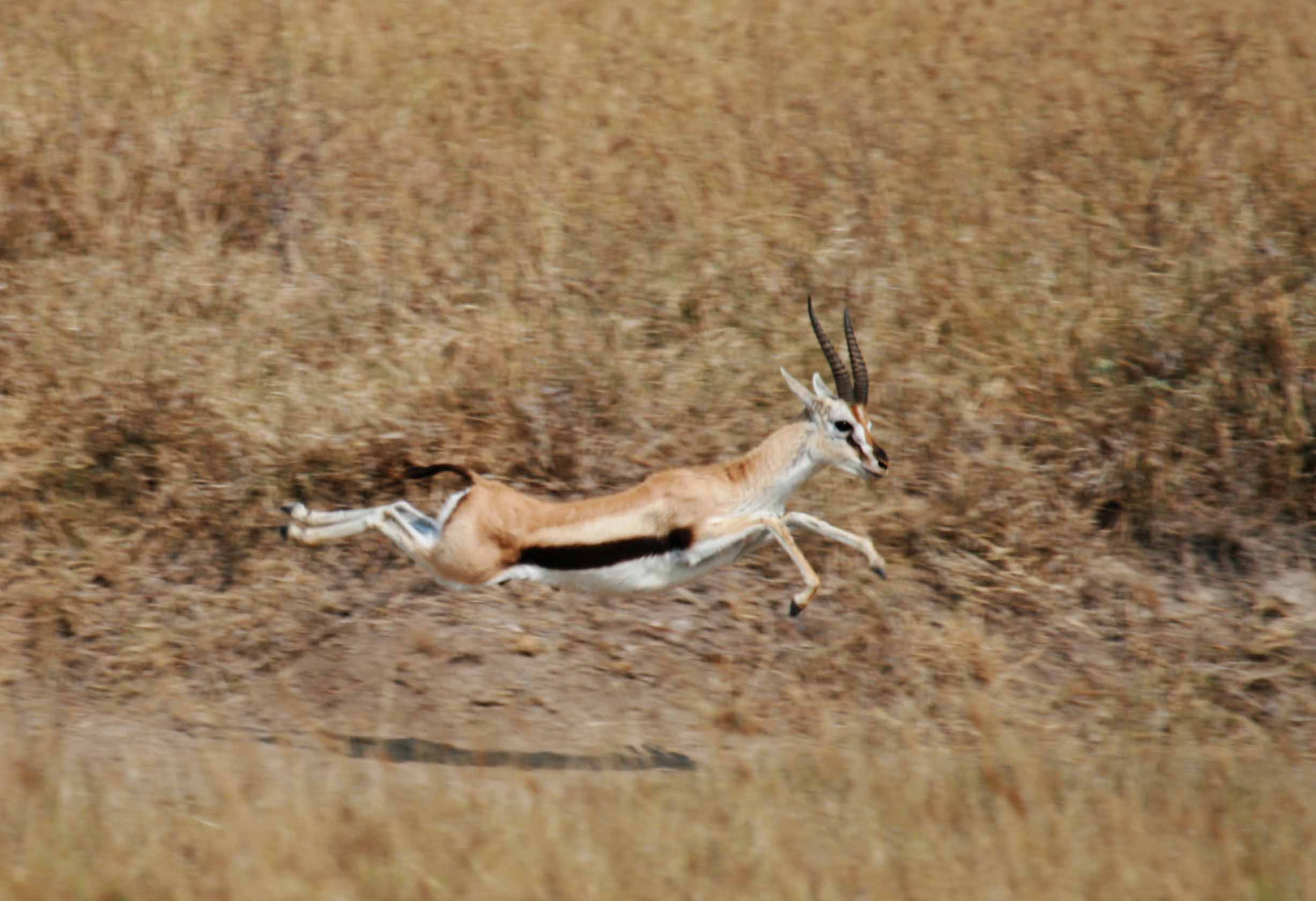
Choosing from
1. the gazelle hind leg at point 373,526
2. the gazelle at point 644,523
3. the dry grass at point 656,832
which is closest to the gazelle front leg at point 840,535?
the gazelle at point 644,523

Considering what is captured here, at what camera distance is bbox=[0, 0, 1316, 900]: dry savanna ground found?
6457mm

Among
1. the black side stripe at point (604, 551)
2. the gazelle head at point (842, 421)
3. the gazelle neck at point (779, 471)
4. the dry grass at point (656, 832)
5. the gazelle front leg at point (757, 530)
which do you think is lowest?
the dry grass at point (656, 832)

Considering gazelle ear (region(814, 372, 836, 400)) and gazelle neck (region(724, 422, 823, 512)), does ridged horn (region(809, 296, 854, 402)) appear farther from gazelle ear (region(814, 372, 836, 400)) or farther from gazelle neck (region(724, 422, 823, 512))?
gazelle neck (region(724, 422, 823, 512))

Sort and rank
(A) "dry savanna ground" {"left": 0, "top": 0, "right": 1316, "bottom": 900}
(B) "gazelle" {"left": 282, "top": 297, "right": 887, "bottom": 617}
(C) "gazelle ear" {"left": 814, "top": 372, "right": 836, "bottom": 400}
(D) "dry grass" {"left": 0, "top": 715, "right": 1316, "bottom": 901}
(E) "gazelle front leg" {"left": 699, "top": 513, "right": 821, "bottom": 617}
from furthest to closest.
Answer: (C) "gazelle ear" {"left": 814, "top": 372, "right": 836, "bottom": 400} → (B) "gazelle" {"left": 282, "top": 297, "right": 887, "bottom": 617} → (E) "gazelle front leg" {"left": 699, "top": 513, "right": 821, "bottom": 617} → (A) "dry savanna ground" {"left": 0, "top": 0, "right": 1316, "bottom": 900} → (D) "dry grass" {"left": 0, "top": 715, "right": 1316, "bottom": 901}

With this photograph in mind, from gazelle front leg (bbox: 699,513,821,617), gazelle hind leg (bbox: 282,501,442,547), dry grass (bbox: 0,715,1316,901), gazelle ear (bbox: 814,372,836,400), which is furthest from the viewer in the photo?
gazelle ear (bbox: 814,372,836,400)

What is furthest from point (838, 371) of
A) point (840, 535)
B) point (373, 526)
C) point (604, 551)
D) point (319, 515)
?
point (319, 515)

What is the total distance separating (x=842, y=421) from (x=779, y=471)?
37 centimetres

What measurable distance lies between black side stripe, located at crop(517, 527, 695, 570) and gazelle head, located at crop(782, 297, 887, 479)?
29.8 inches

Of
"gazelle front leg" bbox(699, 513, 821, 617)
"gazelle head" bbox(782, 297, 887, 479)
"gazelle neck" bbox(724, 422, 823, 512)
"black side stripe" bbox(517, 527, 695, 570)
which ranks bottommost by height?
"black side stripe" bbox(517, 527, 695, 570)

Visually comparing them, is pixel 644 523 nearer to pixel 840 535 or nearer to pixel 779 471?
pixel 779 471

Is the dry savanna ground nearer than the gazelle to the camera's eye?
Yes

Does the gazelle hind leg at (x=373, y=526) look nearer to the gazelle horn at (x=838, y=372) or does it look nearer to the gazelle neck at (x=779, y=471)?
the gazelle neck at (x=779, y=471)

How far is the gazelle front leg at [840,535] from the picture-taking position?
22.0 feet

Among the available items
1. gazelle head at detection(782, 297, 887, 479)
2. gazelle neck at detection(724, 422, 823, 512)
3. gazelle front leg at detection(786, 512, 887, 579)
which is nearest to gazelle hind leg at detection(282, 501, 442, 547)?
gazelle neck at detection(724, 422, 823, 512)
